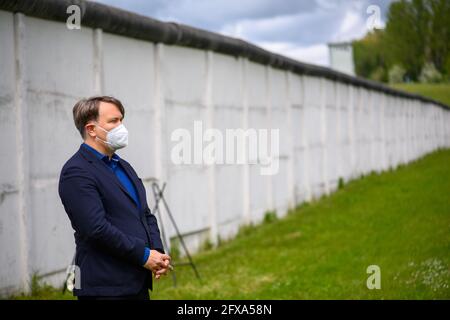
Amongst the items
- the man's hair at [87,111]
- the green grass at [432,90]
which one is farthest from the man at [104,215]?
the green grass at [432,90]

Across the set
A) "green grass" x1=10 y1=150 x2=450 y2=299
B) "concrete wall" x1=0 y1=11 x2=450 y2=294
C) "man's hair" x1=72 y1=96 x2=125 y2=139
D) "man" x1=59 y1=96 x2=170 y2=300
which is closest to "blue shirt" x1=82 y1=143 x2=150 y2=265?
"man" x1=59 y1=96 x2=170 y2=300

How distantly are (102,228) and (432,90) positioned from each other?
86.7 m

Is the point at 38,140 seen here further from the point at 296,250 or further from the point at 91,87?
the point at 296,250

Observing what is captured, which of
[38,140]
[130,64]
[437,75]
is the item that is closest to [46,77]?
[38,140]

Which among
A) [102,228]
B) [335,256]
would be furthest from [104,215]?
[335,256]

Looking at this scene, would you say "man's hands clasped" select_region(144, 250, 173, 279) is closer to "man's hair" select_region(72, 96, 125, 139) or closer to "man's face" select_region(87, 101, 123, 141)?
"man's face" select_region(87, 101, 123, 141)

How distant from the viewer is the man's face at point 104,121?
516cm

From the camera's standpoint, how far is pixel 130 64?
1169 centimetres

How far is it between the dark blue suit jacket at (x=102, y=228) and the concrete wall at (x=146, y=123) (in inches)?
153

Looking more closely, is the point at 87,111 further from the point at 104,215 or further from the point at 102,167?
the point at 104,215

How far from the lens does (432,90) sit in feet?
290

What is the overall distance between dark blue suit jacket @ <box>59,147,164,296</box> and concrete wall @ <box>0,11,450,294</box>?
389cm

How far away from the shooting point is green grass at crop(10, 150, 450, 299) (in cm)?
974

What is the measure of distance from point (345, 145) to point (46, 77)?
16.9 meters
